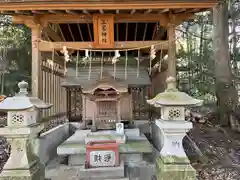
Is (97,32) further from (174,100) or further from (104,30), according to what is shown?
(174,100)

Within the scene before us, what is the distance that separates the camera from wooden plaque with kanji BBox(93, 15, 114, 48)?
20.1ft

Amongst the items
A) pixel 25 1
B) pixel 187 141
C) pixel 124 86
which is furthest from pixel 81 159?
pixel 25 1

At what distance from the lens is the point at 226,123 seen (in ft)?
29.5

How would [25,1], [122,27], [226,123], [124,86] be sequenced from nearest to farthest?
1. [25,1]
2. [124,86]
3. [122,27]
4. [226,123]

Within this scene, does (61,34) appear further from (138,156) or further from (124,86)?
(138,156)

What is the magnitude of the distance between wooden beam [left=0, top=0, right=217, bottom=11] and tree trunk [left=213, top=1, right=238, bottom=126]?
12.4ft

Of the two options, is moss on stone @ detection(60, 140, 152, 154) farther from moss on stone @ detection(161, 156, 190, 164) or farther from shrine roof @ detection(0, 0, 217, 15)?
shrine roof @ detection(0, 0, 217, 15)

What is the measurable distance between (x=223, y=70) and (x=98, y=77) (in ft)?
15.7

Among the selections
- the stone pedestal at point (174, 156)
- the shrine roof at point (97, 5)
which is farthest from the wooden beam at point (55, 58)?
the stone pedestal at point (174, 156)

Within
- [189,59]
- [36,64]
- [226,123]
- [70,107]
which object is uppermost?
[189,59]

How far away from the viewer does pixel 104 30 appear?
6.17m

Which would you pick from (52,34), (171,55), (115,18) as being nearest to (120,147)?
(171,55)

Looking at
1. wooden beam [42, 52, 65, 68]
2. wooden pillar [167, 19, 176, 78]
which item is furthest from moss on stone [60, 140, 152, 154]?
wooden beam [42, 52, 65, 68]

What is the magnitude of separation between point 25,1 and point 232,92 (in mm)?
7289
